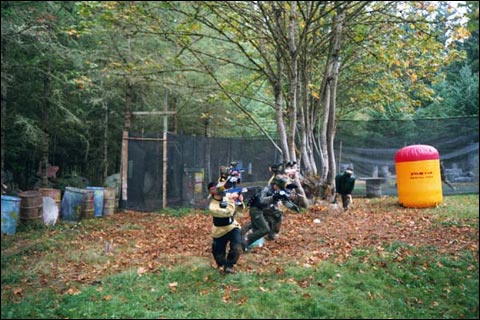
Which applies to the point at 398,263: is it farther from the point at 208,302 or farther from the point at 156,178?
the point at 156,178

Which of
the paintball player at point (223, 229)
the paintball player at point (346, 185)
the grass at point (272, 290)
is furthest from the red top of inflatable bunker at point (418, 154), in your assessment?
the paintball player at point (223, 229)

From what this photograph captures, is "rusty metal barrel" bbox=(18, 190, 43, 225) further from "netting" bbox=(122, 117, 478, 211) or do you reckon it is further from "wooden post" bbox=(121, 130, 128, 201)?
"netting" bbox=(122, 117, 478, 211)

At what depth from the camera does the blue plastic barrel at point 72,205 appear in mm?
10898

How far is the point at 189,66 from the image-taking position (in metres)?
12.4

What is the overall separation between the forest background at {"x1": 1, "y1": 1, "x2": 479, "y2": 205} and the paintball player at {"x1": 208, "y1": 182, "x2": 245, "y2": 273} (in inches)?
174

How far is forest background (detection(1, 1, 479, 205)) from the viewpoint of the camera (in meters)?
9.97

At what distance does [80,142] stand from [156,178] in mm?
5613

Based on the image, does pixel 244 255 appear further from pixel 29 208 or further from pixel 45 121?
pixel 45 121

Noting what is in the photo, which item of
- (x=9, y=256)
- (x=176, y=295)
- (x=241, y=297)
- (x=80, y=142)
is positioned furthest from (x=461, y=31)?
(x=80, y=142)

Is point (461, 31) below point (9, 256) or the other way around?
the other way around

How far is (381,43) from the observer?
11375 mm

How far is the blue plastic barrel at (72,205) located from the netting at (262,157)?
Answer: 193 centimetres

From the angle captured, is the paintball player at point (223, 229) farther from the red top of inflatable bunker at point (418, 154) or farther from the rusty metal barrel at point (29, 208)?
the red top of inflatable bunker at point (418, 154)

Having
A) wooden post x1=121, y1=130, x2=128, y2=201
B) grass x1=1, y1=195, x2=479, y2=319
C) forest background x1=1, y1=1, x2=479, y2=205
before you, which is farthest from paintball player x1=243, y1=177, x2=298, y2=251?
wooden post x1=121, y1=130, x2=128, y2=201
